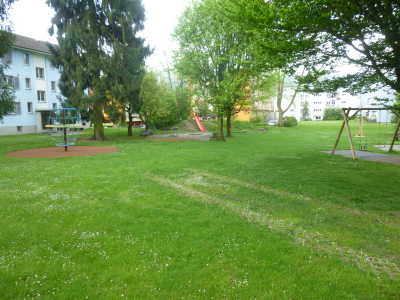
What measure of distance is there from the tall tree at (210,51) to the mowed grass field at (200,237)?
45.8 ft

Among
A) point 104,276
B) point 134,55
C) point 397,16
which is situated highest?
point 134,55

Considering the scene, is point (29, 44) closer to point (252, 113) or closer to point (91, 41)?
point (91, 41)

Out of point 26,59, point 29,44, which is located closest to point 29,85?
point 26,59

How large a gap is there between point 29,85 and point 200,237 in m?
41.4

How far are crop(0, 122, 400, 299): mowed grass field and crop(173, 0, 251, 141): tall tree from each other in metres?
14.0

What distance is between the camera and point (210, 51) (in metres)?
22.4

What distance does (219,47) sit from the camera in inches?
893

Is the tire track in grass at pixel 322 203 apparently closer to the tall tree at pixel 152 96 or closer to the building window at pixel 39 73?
the tall tree at pixel 152 96

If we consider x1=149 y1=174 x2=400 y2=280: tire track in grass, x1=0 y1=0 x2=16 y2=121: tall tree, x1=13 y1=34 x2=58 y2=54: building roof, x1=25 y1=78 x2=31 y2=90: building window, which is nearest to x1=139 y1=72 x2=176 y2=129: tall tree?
x1=0 y1=0 x2=16 y2=121: tall tree

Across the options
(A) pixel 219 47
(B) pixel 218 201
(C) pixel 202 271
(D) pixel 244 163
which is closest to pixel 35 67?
(A) pixel 219 47

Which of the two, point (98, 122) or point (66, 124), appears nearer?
point (66, 124)

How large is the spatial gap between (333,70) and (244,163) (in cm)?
588

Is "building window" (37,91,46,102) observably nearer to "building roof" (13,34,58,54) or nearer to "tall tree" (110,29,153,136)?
"building roof" (13,34,58,54)

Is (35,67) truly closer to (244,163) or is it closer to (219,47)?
(219,47)
